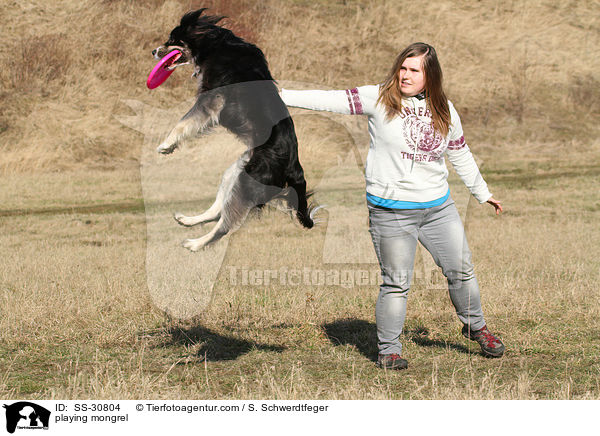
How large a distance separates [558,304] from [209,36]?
4737 millimetres

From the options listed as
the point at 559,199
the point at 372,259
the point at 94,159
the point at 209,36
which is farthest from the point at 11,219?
the point at 559,199

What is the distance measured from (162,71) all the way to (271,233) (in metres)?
7.69

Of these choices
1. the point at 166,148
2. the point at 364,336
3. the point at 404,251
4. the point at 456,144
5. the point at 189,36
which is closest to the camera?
the point at 166,148

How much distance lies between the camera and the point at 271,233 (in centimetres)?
1122

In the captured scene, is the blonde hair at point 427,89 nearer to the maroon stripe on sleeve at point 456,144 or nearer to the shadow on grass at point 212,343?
the maroon stripe on sleeve at point 456,144

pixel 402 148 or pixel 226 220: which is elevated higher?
pixel 402 148

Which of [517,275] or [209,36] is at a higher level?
[209,36]

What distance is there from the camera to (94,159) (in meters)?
18.3

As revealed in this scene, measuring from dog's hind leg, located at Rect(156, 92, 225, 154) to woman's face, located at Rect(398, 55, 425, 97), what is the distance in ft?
4.81

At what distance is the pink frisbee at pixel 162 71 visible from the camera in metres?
3.44

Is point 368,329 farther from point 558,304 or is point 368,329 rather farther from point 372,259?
point 372,259
